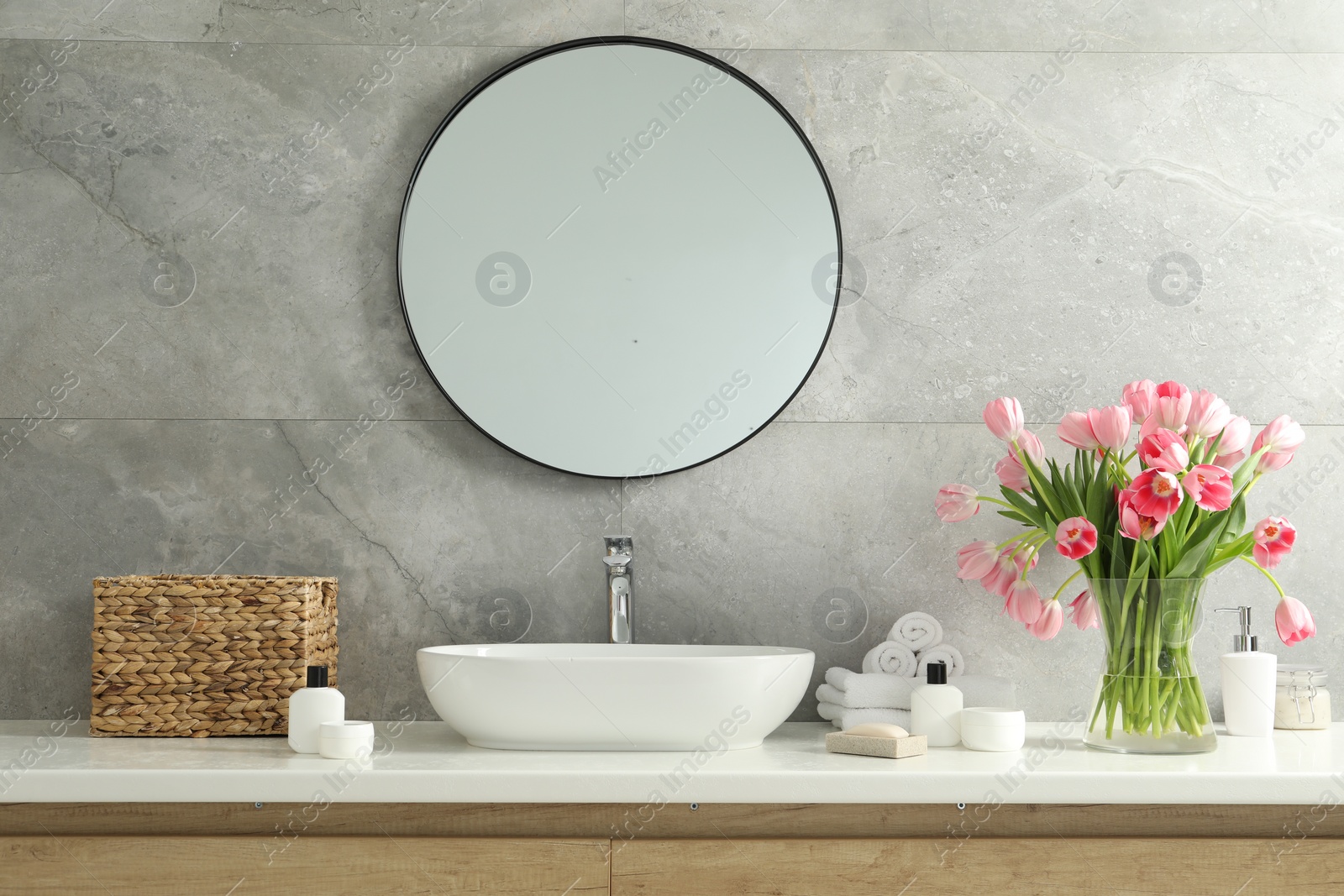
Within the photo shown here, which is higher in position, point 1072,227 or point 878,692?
Answer: point 1072,227

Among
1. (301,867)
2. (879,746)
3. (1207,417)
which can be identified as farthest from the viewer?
(1207,417)

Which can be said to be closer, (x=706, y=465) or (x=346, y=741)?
(x=346, y=741)

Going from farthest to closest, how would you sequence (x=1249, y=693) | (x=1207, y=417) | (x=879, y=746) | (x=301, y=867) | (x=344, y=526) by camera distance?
(x=344, y=526) → (x=1249, y=693) → (x=1207, y=417) → (x=879, y=746) → (x=301, y=867)

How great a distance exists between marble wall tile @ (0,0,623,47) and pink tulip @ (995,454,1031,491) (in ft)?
3.08

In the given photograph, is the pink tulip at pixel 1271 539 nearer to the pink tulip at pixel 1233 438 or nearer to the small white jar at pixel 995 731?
the pink tulip at pixel 1233 438

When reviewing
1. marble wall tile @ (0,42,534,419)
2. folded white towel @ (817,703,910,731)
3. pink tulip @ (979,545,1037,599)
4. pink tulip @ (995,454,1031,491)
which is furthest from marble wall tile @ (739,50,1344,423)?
marble wall tile @ (0,42,534,419)

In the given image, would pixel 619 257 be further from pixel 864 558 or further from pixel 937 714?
pixel 937 714

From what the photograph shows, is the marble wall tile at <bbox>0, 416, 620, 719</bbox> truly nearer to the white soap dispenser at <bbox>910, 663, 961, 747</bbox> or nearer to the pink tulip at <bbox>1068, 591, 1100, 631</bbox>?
the white soap dispenser at <bbox>910, 663, 961, 747</bbox>

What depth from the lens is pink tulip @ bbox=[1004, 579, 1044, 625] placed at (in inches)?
56.0

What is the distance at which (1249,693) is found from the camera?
1.41 meters

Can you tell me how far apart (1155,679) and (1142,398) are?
380mm

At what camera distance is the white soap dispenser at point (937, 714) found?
1.31 meters

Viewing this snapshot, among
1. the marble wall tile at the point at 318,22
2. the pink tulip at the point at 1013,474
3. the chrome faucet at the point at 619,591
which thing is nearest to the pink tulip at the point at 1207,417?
the pink tulip at the point at 1013,474

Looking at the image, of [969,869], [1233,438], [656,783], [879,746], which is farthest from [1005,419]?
[656,783]
